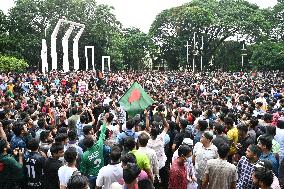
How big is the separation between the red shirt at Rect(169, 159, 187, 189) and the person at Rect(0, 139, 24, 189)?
2198 millimetres

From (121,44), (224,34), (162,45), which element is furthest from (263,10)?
(121,44)

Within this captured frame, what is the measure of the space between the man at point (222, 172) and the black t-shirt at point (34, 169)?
7.85 feet

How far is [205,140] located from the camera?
5.99 metres

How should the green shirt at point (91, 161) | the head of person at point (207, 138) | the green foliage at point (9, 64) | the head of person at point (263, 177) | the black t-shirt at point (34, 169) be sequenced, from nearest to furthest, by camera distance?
the head of person at point (263, 177) → the black t-shirt at point (34, 169) → the green shirt at point (91, 161) → the head of person at point (207, 138) → the green foliage at point (9, 64)

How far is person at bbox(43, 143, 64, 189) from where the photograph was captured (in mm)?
5305

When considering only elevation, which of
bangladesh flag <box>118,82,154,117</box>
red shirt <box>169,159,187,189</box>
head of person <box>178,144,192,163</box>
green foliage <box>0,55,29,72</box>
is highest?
green foliage <box>0,55,29,72</box>

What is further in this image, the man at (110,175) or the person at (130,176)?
the man at (110,175)

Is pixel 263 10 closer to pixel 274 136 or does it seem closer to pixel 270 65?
pixel 270 65

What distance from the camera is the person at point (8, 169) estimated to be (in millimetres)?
5395

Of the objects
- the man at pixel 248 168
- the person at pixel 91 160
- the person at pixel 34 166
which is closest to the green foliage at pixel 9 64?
the person at pixel 34 166

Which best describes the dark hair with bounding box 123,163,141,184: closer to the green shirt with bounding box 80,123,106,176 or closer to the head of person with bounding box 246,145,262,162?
the green shirt with bounding box 80,123,106,176

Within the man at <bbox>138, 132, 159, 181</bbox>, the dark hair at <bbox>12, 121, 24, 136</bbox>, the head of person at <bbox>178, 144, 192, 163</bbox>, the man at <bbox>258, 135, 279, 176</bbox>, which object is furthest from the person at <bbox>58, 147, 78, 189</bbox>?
the man at <bbox>258, 135, 279, 176</bbox>

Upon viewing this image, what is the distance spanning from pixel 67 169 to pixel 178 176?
65.8 inches

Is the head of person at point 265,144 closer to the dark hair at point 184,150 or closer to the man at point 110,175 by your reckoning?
the dark hair at point 184,150
